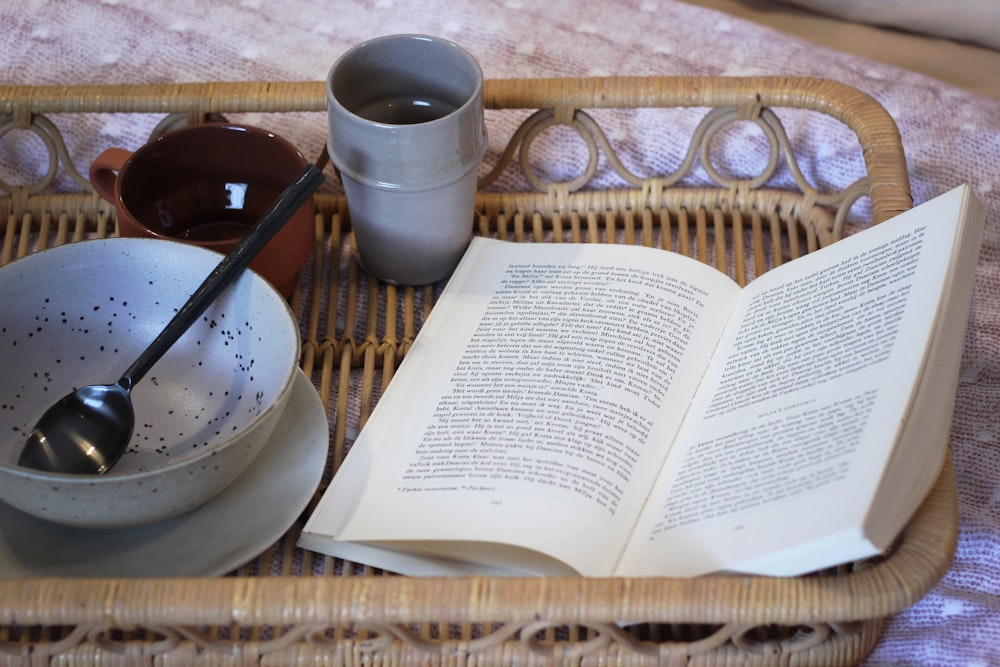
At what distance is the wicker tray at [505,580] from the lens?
1.24 feet

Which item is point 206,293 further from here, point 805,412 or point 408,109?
point 805,412

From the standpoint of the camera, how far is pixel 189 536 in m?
0.44

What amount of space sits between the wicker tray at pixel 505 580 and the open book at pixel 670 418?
20 mm

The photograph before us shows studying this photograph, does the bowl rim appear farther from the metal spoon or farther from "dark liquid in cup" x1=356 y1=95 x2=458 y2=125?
"dark liquid in cup" x1=356 y1=95 x2=458 y2=125

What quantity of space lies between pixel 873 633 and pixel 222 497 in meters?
0.27

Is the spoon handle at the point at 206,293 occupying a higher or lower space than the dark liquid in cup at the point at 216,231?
lower

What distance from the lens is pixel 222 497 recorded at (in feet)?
1.48

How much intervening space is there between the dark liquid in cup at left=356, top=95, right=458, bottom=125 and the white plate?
19 centimetres

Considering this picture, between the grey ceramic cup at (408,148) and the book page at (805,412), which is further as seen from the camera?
the grey ceramic cup at (408,148)

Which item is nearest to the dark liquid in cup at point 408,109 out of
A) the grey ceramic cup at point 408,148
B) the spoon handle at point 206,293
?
the grey ceramic cup at point 408,148

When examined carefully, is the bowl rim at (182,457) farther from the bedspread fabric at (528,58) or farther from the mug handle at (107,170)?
the bedspread fabric at (528,58)

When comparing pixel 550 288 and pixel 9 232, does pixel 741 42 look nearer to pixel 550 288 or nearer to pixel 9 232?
pixel 550 288

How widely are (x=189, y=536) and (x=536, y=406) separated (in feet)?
0.52

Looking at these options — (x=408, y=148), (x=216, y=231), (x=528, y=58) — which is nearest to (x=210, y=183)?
(x=216, y=231)
